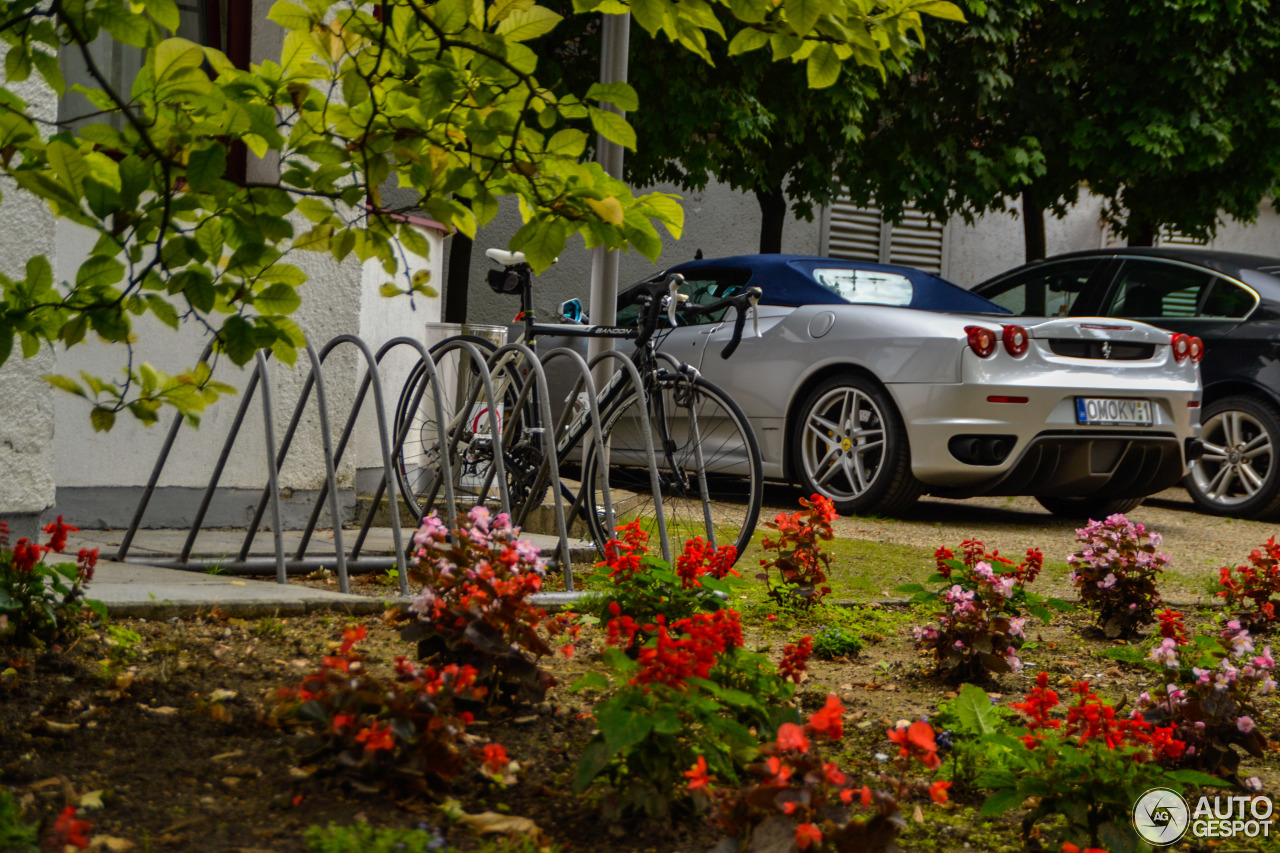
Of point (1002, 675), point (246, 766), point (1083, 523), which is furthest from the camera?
point (1083, 523)

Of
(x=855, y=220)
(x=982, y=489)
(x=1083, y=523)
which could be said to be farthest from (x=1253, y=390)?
(x=855, y=220)

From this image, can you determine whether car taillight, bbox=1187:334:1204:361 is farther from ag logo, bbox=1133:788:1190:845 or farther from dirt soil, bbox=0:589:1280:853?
ag logo, bbox=1133:788:1190:845

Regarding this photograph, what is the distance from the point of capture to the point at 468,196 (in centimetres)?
249

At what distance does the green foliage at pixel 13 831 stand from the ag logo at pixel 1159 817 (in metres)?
1.73

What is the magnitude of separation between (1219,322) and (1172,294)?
38 centimetres

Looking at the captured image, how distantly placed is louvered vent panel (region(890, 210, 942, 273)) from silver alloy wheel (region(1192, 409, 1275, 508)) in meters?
10.9

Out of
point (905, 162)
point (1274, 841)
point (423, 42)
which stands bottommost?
point (1274, 841)

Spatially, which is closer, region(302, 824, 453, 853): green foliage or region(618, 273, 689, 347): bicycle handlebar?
region(302, 824, 453, 853): green foliage

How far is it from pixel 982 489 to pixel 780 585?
287 centimetres

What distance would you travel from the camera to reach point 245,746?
2.39m

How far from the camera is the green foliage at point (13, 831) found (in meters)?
1.82

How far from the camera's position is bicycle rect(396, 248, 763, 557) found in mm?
4746

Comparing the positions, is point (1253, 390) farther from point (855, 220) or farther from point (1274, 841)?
point (855, 220)

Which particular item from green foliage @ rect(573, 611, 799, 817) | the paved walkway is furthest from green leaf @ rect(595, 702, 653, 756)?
the paved walkway
